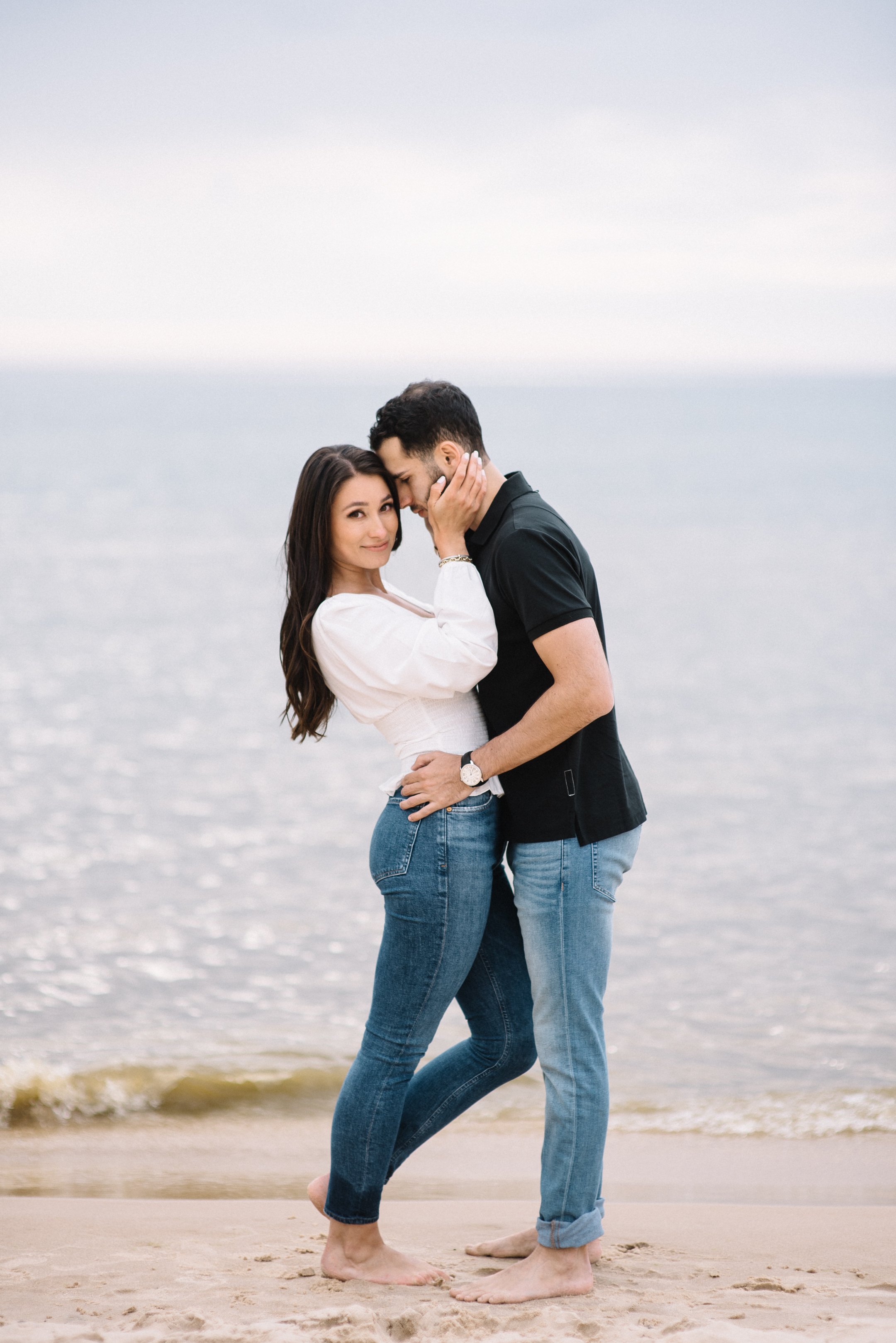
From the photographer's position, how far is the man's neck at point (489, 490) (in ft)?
8.73

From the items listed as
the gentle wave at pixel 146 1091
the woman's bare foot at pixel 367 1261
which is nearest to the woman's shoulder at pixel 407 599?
the woman's bare foot at pixel 367 1261

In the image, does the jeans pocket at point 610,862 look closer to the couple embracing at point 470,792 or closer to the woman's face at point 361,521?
the couple embracing at point 470,792

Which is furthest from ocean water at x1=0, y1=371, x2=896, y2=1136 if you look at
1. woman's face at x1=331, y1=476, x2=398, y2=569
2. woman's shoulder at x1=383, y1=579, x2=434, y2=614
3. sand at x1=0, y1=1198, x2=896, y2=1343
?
woman's face at x1=331, y1=476, x2=398, y2=569

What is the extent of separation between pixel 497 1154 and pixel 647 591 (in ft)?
54.1

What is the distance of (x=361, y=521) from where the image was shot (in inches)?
105

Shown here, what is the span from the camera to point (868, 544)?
84.5ft

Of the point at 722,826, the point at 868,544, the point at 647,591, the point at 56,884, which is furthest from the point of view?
the point at 868,544

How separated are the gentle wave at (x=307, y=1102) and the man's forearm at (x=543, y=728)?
8.19 feet

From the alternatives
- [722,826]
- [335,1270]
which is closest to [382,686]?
[335,1270]

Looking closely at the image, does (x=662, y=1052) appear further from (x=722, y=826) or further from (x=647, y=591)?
(x=647, y=591)

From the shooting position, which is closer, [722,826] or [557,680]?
[557,680]

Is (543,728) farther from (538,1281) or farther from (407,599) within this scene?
(538,1281)

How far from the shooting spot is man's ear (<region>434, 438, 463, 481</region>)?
266cm

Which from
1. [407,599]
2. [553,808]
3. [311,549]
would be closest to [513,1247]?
[553,808]
